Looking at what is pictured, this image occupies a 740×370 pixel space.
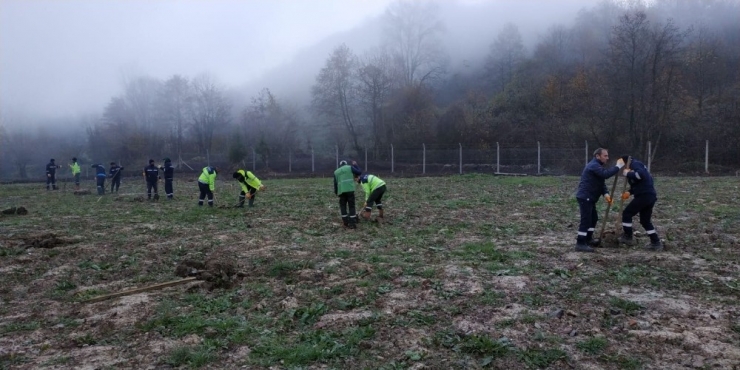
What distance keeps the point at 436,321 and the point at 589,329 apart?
157cm

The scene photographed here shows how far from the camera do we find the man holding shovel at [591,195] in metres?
9.00

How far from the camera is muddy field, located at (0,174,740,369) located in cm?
489

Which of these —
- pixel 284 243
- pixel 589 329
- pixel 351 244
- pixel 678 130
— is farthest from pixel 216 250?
pixel 678 130

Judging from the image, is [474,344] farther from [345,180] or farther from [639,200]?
[345,180]

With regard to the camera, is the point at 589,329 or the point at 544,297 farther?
the point at 544,297

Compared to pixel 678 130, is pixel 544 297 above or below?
below

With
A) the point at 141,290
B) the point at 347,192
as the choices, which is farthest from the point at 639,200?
the point at 141,290

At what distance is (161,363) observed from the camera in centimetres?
485

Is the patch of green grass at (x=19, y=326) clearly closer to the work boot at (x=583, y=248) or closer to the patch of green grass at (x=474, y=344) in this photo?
the patch of green grass at (x=474, y=344)

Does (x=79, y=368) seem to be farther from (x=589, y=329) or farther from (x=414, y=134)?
(x=414, y=134)

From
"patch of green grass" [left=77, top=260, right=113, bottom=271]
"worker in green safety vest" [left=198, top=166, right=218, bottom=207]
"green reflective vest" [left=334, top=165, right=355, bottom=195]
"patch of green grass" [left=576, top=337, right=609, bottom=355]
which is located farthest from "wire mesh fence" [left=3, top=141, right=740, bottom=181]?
"patch of green grass" [left=576, top=337, right=609, bottom=355]

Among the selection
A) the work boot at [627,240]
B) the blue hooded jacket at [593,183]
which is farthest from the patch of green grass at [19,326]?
the work boot at [627,240]

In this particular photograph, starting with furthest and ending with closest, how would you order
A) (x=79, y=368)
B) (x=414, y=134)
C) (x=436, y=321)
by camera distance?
(x=414, y=134) < (x=436, y=321) < (x=79, y=368)

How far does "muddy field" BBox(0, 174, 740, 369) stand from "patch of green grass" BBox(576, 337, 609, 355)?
0.02 meters
